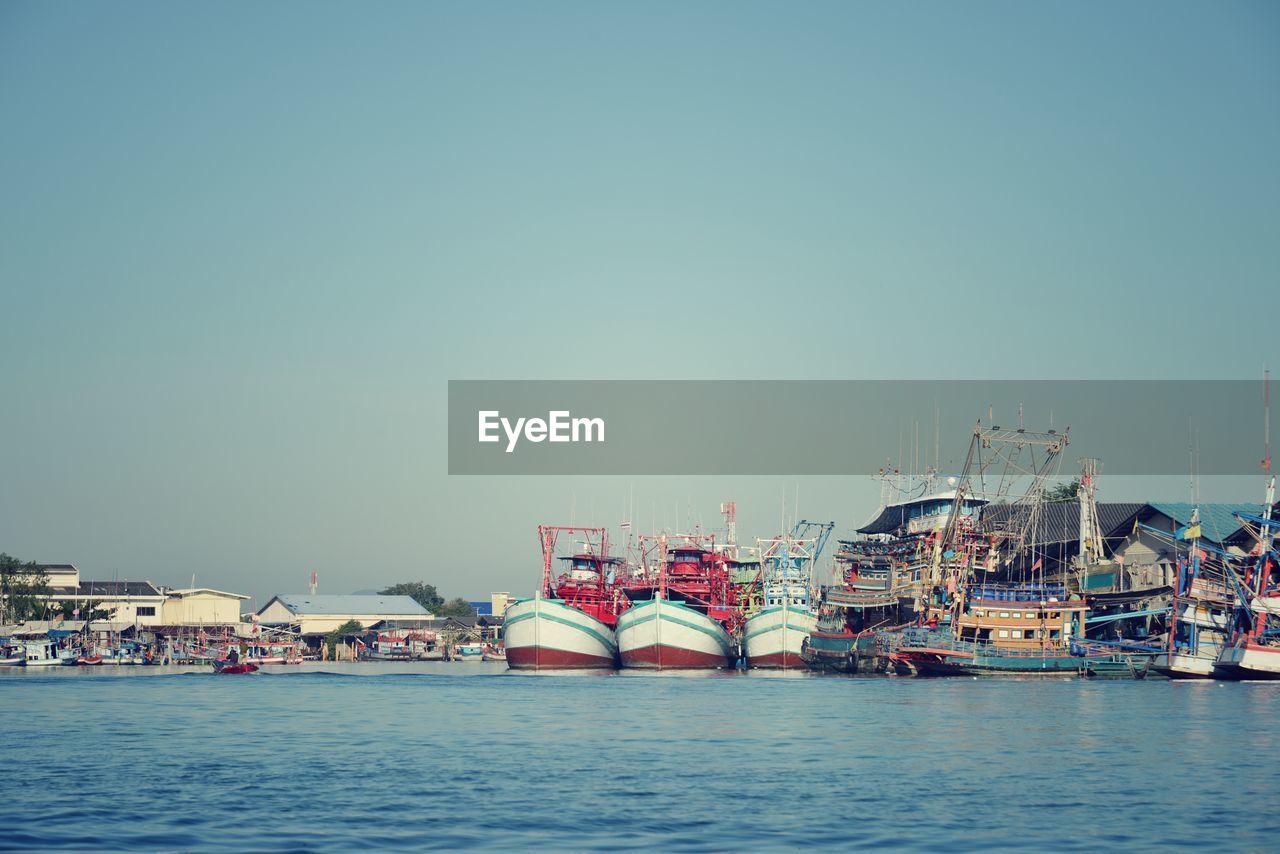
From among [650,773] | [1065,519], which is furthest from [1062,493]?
[650,773]

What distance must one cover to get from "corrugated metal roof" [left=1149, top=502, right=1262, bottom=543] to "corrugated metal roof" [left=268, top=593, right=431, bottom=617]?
106977 millimetres

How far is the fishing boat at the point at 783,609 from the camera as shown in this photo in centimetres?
10781

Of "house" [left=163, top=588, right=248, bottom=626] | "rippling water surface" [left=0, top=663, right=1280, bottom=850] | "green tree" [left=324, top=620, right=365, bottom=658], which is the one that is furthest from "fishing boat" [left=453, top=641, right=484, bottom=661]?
"rippling water surface" [left=0, top=663, right=1280, bottom=850]

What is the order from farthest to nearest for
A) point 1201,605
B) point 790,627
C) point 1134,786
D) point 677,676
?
point 790,627
point 677,676
point 1201,605
point 1134,786

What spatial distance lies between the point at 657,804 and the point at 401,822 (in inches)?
242

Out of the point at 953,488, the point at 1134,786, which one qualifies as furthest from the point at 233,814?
the point at 953,488

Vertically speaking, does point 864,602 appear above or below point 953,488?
below

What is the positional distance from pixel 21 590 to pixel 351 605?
4541 centimetres

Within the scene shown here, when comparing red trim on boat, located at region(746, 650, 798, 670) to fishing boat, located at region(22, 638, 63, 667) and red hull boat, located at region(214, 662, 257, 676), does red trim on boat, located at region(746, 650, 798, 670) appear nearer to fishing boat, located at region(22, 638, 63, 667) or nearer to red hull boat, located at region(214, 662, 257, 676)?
red hull boat, located at region(214, 662, 257, 676)

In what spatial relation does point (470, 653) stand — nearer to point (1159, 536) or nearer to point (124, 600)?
point (124, 600)

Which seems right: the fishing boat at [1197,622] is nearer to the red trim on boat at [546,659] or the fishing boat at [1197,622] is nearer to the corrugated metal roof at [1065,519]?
the corrugated metal roof at [1065,519]

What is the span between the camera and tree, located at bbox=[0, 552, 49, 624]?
13825cm

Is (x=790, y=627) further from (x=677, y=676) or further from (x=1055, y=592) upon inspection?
(x=1055, y=592)

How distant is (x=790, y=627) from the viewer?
108 metres
